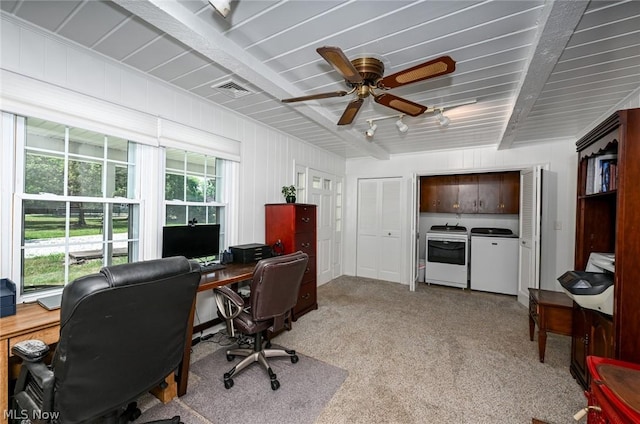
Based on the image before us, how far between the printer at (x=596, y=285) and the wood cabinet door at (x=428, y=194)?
3332 millimetres

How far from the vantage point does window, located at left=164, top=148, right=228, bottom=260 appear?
8.65 ft

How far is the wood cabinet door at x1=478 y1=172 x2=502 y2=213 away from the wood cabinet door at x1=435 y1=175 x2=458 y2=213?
386 millimetres

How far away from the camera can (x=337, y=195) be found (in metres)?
5.40

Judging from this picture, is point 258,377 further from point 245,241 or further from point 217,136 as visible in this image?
point 217,136

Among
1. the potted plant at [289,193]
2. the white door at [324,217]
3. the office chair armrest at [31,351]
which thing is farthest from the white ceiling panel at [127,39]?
the white door at [324,217]

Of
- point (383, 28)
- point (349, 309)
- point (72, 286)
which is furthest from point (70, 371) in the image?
point (349, 309)

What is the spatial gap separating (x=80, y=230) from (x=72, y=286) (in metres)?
1.36

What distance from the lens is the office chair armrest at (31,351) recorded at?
3.85 ft

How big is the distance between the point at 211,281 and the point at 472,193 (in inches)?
182

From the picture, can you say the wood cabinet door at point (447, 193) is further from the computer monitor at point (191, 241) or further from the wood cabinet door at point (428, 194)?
the computer monitor at point (191, 241)

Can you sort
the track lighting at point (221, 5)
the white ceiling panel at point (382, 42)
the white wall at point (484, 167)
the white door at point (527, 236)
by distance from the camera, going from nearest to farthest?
the track lighting at point (221, 5)
the white ceiling panel at point (382, 42)
the white door at point (527, 236)
the white wall at point (484, 167)

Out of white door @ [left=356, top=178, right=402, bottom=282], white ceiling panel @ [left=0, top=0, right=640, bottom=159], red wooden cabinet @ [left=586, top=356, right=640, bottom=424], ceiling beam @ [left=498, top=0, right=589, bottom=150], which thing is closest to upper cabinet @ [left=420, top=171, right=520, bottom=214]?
white door @ [left=356, top=178, right=402, bottom=282]

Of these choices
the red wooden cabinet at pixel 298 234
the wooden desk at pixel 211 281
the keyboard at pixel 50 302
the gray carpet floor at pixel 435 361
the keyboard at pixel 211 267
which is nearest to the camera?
the keyboard at pixel 50 302

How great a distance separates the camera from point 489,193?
4.73 m
